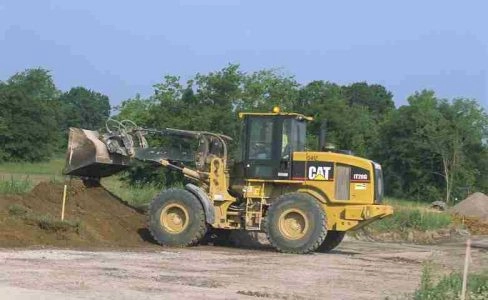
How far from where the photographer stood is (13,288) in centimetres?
1020

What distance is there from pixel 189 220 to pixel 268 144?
2.64m

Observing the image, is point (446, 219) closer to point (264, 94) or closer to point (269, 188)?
point (269, 188)

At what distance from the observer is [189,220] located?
1872 centimetres

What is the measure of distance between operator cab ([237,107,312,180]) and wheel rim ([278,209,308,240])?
0.93 m

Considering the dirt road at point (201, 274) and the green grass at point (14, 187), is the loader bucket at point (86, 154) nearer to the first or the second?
the green grass at point (14, 187)

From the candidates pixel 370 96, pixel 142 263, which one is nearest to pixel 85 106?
pixel 370 96

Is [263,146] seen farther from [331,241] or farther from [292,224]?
[331,241]

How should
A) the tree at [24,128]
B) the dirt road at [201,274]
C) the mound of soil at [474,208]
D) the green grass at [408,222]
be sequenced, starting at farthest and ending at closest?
the tree at [24,128]
the mound of soil at [474,208]
the green grass at [408,222]
the dirt road at [201,274]

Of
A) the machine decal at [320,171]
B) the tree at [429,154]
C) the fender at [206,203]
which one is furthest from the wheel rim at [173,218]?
the tree at [429,154]

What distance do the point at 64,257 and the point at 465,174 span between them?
56500 mm

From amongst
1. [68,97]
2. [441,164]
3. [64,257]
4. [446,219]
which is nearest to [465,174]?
[441,164]

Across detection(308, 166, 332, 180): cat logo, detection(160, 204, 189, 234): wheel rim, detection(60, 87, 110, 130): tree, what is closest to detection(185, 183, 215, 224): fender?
detection(160, 204, 189, 234): wheel rim

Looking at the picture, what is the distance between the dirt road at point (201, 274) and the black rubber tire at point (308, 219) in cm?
31

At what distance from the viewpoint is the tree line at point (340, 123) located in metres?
43.9
